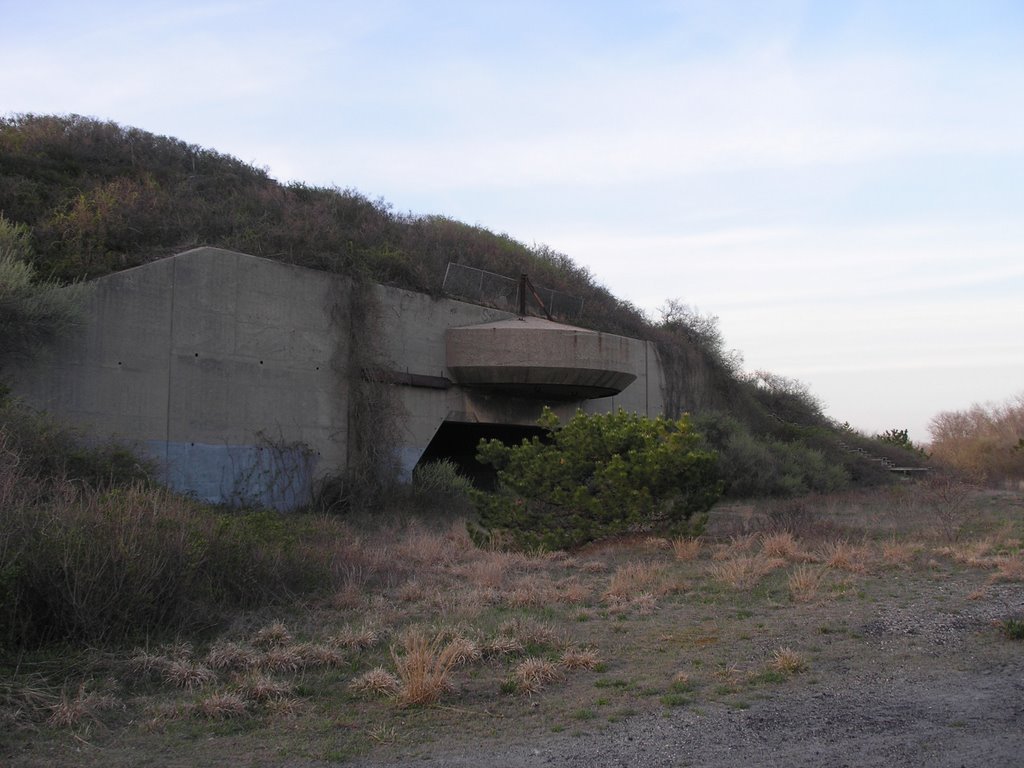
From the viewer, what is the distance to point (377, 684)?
6035 mm

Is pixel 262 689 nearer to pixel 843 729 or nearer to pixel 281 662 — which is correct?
pixel 281 662

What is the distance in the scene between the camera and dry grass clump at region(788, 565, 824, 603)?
29.3 ft

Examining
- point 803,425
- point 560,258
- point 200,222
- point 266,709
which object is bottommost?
point 266,709

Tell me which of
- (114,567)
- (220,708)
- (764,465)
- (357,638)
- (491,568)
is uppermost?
(764,465)

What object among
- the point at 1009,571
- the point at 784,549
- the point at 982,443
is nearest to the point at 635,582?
the point at 784,549

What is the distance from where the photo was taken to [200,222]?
1788cm

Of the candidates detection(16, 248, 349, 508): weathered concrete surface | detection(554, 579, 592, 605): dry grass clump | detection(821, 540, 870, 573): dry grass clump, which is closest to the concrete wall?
detection(16, 248, 349, 508): weathered concrete surface

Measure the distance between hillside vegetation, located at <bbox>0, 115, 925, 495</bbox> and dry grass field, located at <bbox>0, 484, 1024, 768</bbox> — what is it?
860cm

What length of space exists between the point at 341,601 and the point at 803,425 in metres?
27.0

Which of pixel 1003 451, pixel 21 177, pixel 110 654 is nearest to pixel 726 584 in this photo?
pixel 110 654

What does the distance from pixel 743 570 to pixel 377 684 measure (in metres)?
5.41

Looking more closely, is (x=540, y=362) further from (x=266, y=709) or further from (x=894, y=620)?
(x=266, y=709)

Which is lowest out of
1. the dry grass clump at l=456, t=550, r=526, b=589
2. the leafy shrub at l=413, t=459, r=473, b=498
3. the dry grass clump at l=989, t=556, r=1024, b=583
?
the dry grass clump at l=456, t=550, r=526, b=589

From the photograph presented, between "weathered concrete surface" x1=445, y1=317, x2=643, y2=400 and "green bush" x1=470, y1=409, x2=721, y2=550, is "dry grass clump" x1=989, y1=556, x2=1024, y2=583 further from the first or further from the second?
"weathered concrete surface" x1=445, y1=317, x2=643, y2=400
